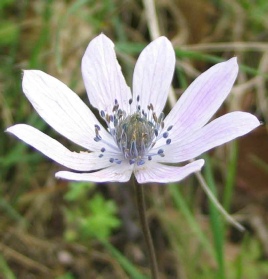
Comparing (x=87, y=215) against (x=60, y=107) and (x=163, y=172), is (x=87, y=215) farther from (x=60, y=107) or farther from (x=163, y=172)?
(x=163, y=172)

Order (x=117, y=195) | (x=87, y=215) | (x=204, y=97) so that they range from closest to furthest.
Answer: (x=204, y=97) → (x=87, y=215) → (x=117, y=195)

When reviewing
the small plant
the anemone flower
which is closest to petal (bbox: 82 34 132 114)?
the anemone flower

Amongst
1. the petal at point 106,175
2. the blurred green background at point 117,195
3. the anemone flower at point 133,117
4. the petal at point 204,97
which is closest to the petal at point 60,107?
the anemone flower at point 133,117

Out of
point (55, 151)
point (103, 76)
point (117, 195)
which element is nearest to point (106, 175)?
point (55, 151)

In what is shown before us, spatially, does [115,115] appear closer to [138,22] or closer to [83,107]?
[83,107]

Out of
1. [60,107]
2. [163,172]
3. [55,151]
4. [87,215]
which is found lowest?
[87,215]

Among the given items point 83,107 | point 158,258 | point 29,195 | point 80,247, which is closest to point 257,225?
point 158,258
